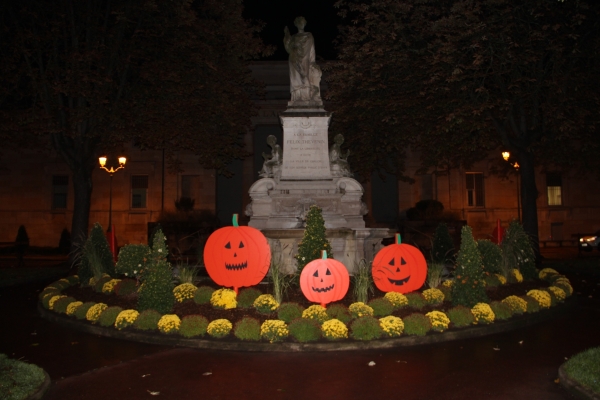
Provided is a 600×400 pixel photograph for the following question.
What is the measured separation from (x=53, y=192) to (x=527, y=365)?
39.1m

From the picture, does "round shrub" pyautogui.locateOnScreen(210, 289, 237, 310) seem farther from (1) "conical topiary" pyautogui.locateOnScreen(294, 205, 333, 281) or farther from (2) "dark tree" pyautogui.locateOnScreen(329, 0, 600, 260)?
(2) "dark tree" pyautogui.locateOnScreen(329, 0, 600, 260)

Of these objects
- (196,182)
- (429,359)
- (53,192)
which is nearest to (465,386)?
(429,359)

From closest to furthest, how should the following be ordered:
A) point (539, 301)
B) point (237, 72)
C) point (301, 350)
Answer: point (301, 350), point (539, 301), point (237, 72)

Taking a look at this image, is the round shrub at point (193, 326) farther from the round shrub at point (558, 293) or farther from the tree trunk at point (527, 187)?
the tree trunk at point (527, 187)

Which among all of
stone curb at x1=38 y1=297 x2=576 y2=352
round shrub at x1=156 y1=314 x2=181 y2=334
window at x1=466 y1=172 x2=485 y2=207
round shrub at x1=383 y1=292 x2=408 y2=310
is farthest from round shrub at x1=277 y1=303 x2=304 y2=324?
window at x1=466 y1=172 x2=485 y2=207

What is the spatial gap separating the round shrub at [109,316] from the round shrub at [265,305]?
2686 millimetres

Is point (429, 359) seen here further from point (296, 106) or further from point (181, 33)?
point (181, 33)

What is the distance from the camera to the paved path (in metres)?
6.86

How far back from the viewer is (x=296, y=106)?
16.3 metres

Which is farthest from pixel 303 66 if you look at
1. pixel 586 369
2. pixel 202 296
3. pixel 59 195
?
pixel 59 195

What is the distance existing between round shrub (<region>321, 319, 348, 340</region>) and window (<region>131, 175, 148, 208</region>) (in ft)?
108

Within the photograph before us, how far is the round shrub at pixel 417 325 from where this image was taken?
9.30 meters

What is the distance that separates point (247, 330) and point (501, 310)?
5094 mm

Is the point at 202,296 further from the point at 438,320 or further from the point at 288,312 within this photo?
the point at 438,320
